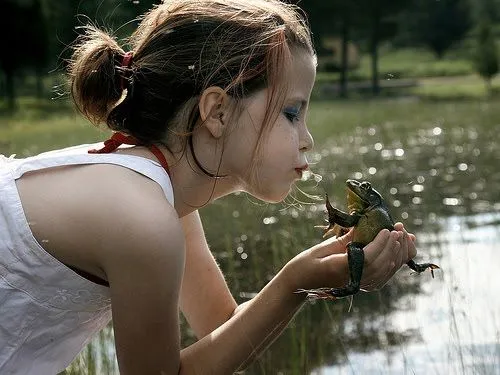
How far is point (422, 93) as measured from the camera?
36594mm

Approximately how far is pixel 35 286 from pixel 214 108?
595mm

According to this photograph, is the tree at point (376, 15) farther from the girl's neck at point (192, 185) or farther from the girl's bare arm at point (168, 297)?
the girl's bare arm at point (168, 297)

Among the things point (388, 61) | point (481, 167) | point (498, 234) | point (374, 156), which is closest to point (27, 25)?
point (388, 61)

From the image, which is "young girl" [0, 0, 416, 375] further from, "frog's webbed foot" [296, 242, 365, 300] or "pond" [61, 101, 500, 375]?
"pond" [61, 101, 500, 375]

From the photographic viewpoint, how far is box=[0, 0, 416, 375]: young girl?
2.61 metres

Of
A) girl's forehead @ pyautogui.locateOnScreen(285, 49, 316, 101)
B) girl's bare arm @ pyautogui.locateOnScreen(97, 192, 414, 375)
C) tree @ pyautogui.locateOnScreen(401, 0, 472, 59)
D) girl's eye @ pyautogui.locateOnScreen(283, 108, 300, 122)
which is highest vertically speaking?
girl's forehead @ pyautogui.locateOnScreen(285, 49, 316, 101)

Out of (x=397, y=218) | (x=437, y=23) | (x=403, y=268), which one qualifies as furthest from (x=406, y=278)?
(x=437, y=23)

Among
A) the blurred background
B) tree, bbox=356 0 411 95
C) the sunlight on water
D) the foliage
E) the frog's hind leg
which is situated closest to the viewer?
the frog's hind leg

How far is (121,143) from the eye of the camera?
2.86 metres

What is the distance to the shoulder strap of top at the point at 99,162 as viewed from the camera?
269 cm

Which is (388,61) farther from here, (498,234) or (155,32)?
(155,32)

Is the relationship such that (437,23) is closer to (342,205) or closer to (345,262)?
(342,205)

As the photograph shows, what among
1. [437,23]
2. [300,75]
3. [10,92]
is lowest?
[437,23]

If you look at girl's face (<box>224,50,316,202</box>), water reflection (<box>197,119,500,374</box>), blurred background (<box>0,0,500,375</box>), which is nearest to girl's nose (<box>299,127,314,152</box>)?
girl's face (<box>224,50,316,202</box>)
